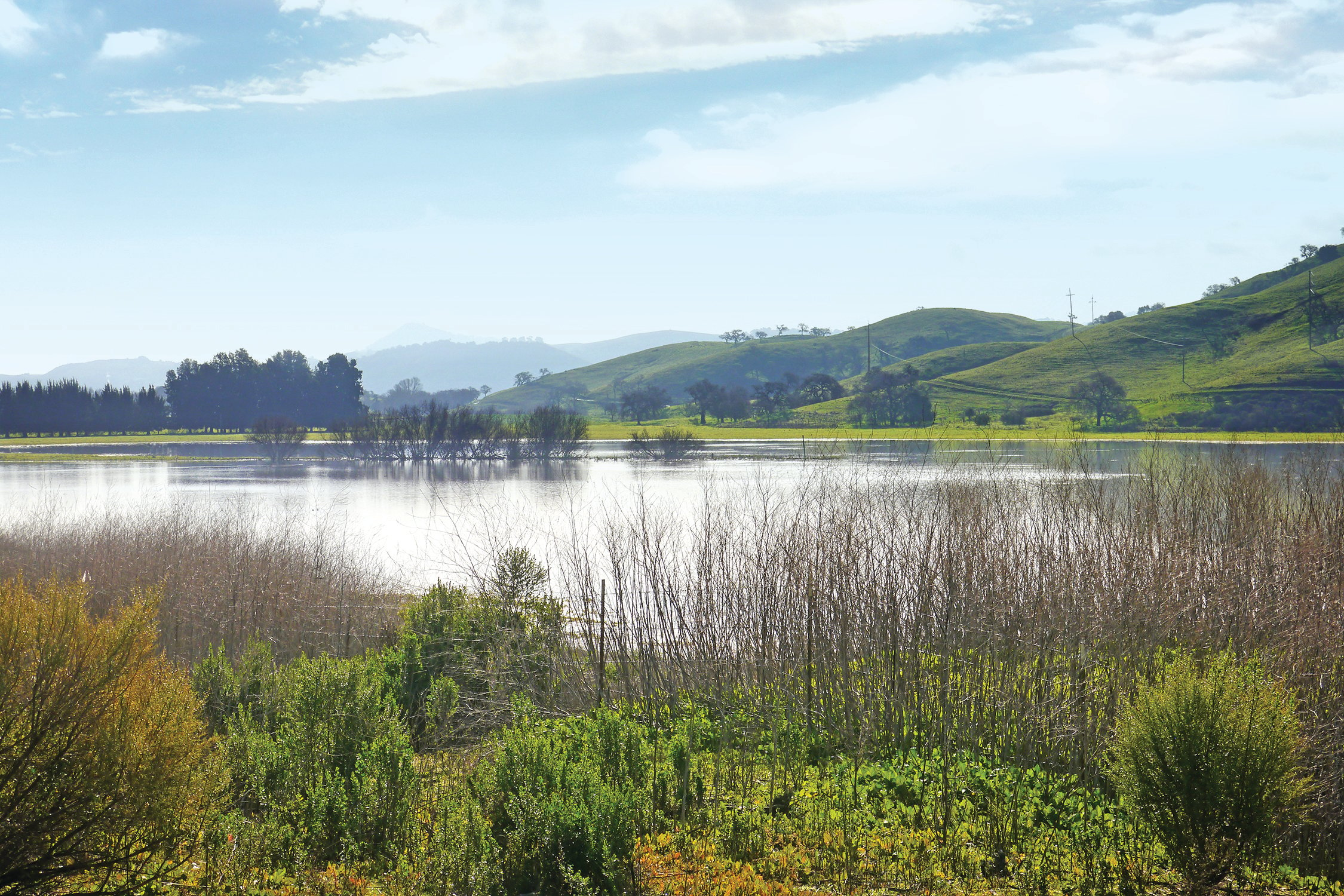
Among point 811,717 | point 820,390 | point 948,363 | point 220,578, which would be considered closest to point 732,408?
point 820,390

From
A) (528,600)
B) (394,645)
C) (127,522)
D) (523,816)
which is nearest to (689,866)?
(523,816)

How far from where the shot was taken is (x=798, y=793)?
8469mm

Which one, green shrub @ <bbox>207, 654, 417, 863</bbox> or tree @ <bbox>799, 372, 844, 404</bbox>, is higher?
tree @ <bbox>799, 372, 844, 404</bbox>

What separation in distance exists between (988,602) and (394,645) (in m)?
9.19

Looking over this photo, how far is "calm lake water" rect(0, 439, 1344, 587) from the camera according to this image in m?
24.2

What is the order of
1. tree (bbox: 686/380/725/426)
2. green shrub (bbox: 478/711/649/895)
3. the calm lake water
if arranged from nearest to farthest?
1. green shrub (bbox: 478/711/649/895)
2. the calm lake water
3. tree (bbox: 686/380/725/426)

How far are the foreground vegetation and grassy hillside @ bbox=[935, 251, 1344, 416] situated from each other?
4532 inches

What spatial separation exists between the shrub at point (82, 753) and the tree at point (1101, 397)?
11489 cm

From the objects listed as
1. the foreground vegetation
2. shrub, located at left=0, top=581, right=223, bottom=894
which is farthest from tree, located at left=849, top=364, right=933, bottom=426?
shrub, located at left=0, top=581, right=223, bottom=894

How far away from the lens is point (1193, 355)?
152m

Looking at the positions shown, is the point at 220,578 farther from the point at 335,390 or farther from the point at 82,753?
the point at 335,390

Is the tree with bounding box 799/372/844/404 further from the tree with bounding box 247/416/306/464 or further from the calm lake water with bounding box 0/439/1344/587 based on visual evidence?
the tree with bounding box 247/416/306/464

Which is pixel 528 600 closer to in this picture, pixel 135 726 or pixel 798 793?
pixel 798 793

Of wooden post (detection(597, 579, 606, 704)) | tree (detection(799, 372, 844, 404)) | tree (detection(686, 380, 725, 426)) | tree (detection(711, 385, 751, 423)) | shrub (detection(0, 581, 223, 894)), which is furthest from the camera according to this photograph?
tree (detection(799, 372, 844, 404))
